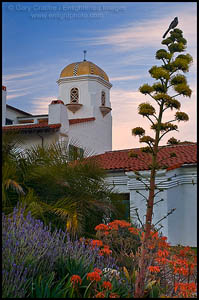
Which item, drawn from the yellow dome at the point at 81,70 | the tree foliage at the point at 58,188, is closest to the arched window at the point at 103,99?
the yellow dome at the point at 81,70

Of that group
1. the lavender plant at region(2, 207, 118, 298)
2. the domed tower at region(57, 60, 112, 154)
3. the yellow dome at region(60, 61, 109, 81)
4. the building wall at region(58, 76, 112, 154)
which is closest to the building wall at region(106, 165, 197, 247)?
the lavender plant at region(2, 207, 118, 298)

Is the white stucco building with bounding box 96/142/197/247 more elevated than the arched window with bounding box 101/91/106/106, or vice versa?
the arched window with bounding box 101/91/106/106

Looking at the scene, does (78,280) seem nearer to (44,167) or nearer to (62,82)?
(44,167)

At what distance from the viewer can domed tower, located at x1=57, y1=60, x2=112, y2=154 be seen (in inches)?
987

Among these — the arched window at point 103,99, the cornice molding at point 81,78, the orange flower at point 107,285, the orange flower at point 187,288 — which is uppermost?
the cornice molding at point 81,78

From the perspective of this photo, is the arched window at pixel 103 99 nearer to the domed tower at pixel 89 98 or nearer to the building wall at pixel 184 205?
the domed tower at pixel 89 98

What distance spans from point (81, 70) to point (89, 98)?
2196 millimetres

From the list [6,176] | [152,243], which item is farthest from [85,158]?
[152,243]

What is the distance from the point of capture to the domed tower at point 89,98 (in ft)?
82.2

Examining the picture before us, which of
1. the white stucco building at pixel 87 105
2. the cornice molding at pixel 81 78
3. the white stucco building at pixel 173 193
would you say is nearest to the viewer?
the white stucco building at pixel 173 193

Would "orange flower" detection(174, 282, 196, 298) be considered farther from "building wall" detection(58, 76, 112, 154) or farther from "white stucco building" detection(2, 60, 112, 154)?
"building wall" detection(58, 76, 112, 154)

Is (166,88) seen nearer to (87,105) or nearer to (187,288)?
(187,288)

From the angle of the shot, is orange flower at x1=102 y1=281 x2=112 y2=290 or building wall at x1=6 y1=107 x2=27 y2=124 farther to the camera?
building wall at x1=6 y1=107 x2=27 y2=124

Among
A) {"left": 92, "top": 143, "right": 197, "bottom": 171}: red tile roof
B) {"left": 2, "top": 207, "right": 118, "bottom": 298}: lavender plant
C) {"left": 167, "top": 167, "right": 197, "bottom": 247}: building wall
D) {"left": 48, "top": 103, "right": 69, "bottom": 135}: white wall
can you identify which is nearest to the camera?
{"left": 2, "top": 207, "right": 118, "bottom": 298}: lavender plant
